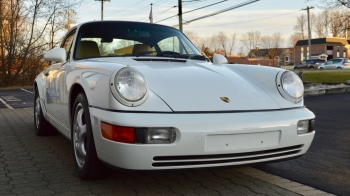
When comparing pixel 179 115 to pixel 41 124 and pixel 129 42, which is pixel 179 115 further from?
pixel 41 124

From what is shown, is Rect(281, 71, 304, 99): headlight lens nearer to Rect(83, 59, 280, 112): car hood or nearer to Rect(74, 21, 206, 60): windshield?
Rect(83, 59, 280, 112): car hood

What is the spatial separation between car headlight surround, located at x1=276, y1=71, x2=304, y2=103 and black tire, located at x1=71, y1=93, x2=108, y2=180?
160 centimetres

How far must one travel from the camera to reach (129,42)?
4246 mm

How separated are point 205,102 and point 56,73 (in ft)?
7.55

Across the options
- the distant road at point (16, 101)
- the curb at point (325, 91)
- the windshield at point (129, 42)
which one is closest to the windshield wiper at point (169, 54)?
the windshield at point (129, 42)

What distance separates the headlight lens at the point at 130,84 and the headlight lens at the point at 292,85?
1244 mm

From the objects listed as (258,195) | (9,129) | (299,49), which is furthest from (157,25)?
(299,49)

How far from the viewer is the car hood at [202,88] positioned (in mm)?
2943

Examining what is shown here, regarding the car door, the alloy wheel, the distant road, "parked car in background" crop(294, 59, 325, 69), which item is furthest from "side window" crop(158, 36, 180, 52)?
"parked car in background" crop(294, 59, 325, 69)

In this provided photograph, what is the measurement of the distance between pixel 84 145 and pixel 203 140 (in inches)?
44.8

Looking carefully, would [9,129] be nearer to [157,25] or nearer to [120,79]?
[157,25]

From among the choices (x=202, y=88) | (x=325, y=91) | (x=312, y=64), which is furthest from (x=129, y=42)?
(x=312, y=64)

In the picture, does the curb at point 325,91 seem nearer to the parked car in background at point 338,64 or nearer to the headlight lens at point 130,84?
the headlight lens at point 130,84

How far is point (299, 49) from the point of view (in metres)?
87.4
